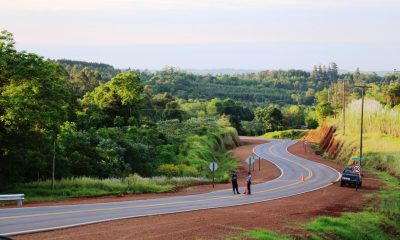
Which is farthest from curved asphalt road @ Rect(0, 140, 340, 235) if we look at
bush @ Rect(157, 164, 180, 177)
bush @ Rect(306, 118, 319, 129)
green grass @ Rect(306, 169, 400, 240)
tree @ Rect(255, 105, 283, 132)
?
bush @ Rect(306, 118, 319, 129)

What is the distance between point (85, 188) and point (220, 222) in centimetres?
1510

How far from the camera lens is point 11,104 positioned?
102 ft

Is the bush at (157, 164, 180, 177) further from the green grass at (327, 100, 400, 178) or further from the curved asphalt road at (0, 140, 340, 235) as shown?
the green grass at (327, 100, 400, 178)

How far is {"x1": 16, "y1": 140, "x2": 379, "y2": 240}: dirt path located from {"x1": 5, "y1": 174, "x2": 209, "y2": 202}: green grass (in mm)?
9761

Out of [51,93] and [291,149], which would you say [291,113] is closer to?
[291,149]

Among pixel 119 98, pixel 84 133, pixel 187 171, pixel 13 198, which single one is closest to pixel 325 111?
pixel 119 98

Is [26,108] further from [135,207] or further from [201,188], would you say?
[201,188]

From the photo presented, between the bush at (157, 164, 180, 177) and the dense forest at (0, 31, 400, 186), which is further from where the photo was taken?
the bush at (157, 164, 180, 177)

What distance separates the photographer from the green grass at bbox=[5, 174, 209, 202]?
108 ft

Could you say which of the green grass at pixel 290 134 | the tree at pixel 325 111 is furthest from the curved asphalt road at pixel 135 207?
the tree at pixel 325 111

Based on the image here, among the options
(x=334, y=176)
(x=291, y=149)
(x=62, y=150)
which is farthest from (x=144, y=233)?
(x=291, y=149)

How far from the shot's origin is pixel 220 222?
23.3m

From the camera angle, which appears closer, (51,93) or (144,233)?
(144,233)

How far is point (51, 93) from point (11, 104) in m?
3.68
